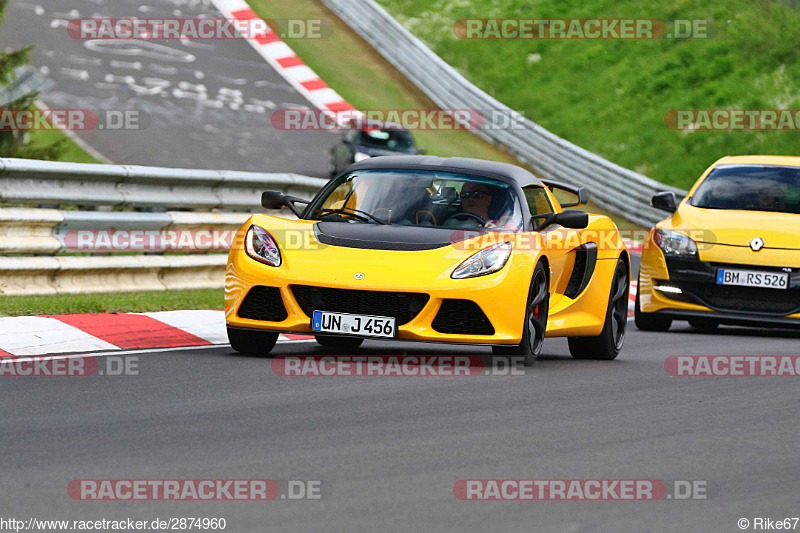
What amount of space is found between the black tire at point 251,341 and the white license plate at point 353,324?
0.59 meters

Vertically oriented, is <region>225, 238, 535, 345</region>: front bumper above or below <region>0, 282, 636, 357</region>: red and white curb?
above

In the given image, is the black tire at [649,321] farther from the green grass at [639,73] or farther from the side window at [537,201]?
the green grass at [639,73]

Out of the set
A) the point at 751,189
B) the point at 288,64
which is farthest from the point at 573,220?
the point at 288,64

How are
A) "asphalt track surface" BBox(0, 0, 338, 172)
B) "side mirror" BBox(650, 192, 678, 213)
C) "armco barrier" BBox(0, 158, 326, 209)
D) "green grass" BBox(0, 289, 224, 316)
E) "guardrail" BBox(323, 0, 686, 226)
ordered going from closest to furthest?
"green grass" BBox(0, 289, 224, 316)
"armco barrier" BBox(0, 158, 326, 209)
"side mirror" BBox(650, 192, 678, 213)
"asphalt track surface" BBox(0, 0, 338, 172)
"guardrail" BBox(323, 0, 686, 226)

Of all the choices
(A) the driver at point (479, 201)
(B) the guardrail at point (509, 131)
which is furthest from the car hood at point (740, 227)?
(B) the guardrail at point (509, 131)

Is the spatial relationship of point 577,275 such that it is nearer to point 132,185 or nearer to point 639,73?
point 132,185

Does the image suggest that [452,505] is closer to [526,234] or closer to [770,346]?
[526,234]

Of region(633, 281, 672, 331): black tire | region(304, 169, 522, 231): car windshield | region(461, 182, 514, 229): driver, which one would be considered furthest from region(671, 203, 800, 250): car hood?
region(461, 182, 514, 229): driver

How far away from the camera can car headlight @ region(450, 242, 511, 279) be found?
8586mm

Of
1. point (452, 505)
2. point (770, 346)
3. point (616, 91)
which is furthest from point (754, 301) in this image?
point (616, 91)

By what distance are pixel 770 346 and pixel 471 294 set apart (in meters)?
4.38

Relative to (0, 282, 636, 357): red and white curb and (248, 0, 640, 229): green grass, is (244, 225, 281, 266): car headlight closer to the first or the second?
(0, 282, 636, 357): red and white curb

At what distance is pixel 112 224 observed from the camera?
11.7 metres

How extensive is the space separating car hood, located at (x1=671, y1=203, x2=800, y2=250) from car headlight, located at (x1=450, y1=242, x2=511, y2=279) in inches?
181
